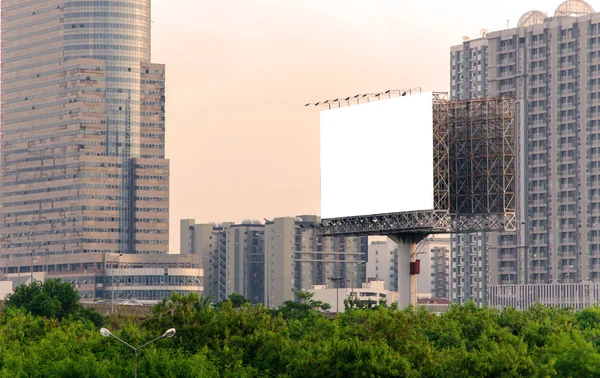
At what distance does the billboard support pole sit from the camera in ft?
467

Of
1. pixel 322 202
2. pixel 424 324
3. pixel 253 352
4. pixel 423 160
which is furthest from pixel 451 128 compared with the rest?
pixel 253 352

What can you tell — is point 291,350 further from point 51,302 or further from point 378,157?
point 51,302

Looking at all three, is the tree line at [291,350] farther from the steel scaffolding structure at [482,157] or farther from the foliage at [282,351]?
the steel scaffolding structure at [482,157]

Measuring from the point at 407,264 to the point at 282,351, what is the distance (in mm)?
51000

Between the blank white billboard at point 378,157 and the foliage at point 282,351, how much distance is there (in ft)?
88.7

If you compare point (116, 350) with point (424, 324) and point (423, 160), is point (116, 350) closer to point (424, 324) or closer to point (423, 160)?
point (424, 324)

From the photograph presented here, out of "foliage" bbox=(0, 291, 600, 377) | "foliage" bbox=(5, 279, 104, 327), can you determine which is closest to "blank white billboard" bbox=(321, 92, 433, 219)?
"foliage" bbox=(0, 291, 600, 377)

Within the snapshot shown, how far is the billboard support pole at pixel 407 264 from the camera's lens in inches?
5605

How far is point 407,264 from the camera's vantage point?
143250 millimetres

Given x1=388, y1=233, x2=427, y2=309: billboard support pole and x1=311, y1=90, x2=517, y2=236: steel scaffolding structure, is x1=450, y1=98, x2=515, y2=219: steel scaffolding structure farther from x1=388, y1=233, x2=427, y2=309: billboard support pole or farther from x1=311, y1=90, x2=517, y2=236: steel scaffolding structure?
x1=388, y1=233, x2=427, y2=309: billboard support pole

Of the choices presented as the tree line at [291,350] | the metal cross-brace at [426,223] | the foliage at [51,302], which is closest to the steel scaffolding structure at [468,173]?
the metal cross-brace at [426,223]

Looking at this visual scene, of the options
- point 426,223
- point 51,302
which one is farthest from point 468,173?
point 51,302

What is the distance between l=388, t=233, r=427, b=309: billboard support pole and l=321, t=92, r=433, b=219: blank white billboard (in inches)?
195

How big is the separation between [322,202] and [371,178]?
838cm
